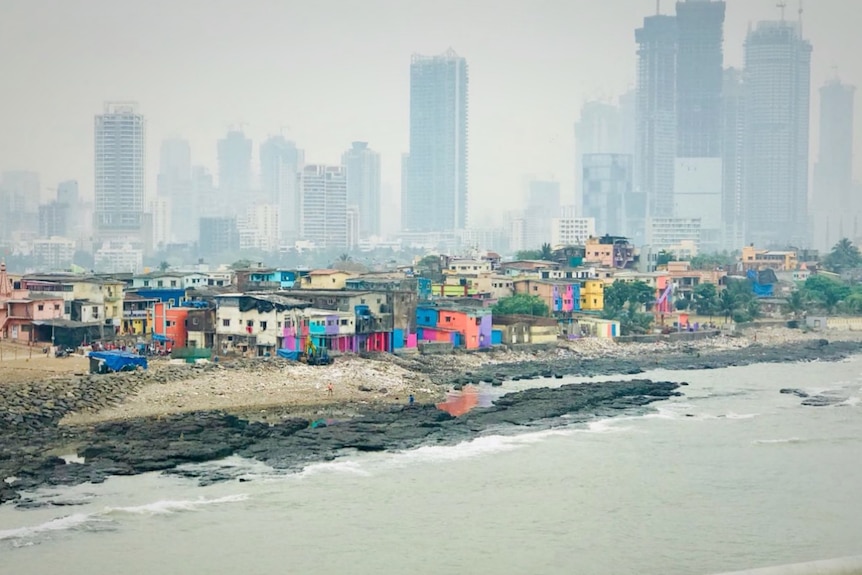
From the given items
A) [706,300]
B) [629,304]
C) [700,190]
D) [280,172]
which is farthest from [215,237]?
[629,304]

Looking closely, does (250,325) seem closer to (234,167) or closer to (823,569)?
(823,569)

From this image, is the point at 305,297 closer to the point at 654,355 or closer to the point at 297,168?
the point at 654,355

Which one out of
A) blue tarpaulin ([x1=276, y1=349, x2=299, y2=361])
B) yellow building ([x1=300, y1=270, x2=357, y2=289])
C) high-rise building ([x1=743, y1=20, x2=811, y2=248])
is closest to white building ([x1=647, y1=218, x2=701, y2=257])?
high-rise building ([x1=743, y1=20, x2=811, y2=248])

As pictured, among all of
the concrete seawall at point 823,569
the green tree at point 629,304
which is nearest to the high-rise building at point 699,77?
the green tree at point 629,304

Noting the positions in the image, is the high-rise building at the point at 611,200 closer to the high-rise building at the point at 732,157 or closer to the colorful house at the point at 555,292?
the high-rise building at the point at 732,157

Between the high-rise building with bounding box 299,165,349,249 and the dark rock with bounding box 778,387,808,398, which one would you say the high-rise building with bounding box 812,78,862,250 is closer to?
the high-rise building with bounding box 299,165,349,249
